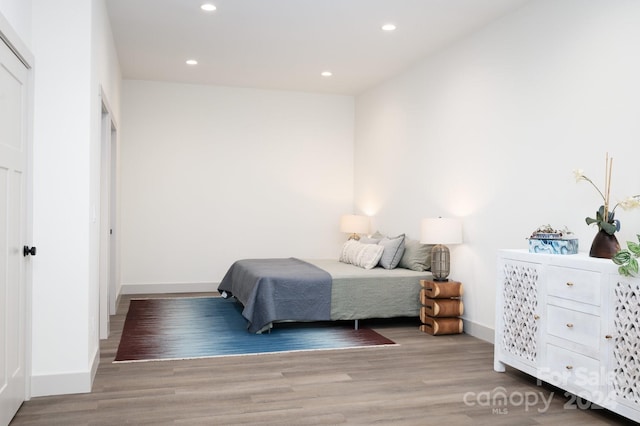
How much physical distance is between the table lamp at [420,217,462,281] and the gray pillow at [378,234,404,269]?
0.58 m

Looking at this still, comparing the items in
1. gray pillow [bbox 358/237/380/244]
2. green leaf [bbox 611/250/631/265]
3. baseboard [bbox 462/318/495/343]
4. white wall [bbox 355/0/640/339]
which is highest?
white wall [bbox 355/0/640/339]

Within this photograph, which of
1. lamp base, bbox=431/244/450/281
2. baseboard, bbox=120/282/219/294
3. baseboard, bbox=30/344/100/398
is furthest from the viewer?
baseboard, bbox=120/282/219/294

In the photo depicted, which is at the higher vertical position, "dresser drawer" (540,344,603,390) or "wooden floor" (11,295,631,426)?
"dresser drawer" (540,344,603,390)

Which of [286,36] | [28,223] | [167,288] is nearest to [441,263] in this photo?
[286,36]

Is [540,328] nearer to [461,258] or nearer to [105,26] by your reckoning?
[461,258]

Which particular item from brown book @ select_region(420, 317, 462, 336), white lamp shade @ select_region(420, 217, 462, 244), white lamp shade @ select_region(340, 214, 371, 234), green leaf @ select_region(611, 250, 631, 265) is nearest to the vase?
green leaf @ select_region(611, 250, 631, 265)

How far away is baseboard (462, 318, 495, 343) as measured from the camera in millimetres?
4859

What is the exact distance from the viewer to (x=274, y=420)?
9.83 feet

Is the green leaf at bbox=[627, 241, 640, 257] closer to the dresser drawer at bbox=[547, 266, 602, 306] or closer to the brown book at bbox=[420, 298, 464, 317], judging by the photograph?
the dresser drawer at bbox=[547, 266, 602, 306]

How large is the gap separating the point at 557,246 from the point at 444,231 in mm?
1647

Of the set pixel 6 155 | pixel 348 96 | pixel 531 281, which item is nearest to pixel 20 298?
pixel 6 155

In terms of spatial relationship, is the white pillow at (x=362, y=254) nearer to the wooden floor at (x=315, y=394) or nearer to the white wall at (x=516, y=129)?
the white wall at (x=516, y=129)

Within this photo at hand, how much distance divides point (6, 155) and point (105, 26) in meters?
2.13

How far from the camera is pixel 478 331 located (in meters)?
5.03
